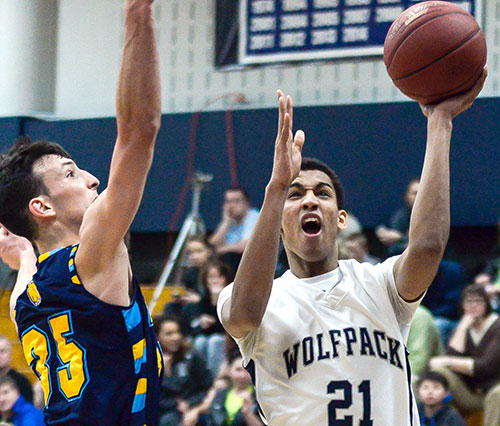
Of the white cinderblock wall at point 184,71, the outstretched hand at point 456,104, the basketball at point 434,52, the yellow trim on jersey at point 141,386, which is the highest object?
the white cinderblock wall at point 184,71

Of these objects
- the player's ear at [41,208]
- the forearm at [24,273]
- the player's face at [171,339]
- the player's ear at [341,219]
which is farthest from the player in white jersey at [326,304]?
the player's face at [171,339]

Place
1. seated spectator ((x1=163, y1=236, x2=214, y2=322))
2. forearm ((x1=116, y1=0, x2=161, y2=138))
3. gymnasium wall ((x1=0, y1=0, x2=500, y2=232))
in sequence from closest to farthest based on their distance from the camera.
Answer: forearm ((x1=116, y1=0, x2=161, y2=138)) < seated spectator ((x1=163, y1=236, x2=214, y2=322)) < gymnasium wall ((x1=0, y1=0, x2=500, y2=232))

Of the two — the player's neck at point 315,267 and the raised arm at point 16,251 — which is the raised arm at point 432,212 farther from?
the raised arm at point 16,251

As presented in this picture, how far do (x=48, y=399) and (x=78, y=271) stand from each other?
432 mm

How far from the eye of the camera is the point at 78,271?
3.15m

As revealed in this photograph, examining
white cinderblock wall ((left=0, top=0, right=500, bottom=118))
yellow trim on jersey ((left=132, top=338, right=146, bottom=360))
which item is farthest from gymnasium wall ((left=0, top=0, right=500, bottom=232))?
yellow trim on jersey ((left=132, top=338, right=146, bottom=360))

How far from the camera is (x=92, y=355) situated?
3146 mm

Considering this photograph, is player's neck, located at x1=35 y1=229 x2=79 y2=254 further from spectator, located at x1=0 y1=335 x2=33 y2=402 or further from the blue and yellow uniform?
spectator, located at x1=0 y1=335 x2=33 y2=402

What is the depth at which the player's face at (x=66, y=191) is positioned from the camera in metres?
3.39

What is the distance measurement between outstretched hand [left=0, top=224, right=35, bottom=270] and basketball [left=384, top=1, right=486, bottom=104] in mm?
1608

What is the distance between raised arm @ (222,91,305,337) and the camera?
338 centimetres

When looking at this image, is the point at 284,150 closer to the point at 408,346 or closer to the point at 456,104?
the point at 456,104

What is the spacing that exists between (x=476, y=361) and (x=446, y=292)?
3.59ft

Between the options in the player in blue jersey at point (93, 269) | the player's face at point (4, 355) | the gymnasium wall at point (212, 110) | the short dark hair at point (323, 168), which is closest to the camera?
the player in blue jersey at point (93, 269)
